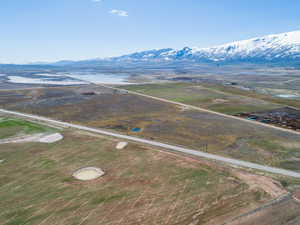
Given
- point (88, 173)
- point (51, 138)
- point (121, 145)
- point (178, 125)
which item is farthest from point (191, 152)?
point (51, 138)

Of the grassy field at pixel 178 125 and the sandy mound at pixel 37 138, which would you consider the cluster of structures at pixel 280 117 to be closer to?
the grassy field at pixel 178 125

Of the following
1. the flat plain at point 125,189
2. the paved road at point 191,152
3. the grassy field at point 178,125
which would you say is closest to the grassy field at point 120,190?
the flat plain at point 125,189

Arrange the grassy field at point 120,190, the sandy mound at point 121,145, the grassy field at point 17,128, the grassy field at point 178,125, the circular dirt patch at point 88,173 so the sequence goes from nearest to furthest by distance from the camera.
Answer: the grassy field at point 120,190, the circular dirt patch at point 88,173, the grassy field at point 178,125, the sandy mound at point 121,145, the grassy field at point 17,128

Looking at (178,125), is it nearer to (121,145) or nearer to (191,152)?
(191,152)

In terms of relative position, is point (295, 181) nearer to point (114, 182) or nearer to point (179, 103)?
point (114, 182)

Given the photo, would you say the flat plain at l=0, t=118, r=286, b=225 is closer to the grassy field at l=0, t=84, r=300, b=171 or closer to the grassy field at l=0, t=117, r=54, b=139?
the grassy field at l=0, t=84, r=300, b=171

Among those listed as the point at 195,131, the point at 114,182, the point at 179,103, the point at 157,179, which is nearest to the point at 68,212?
the point at 114,182
